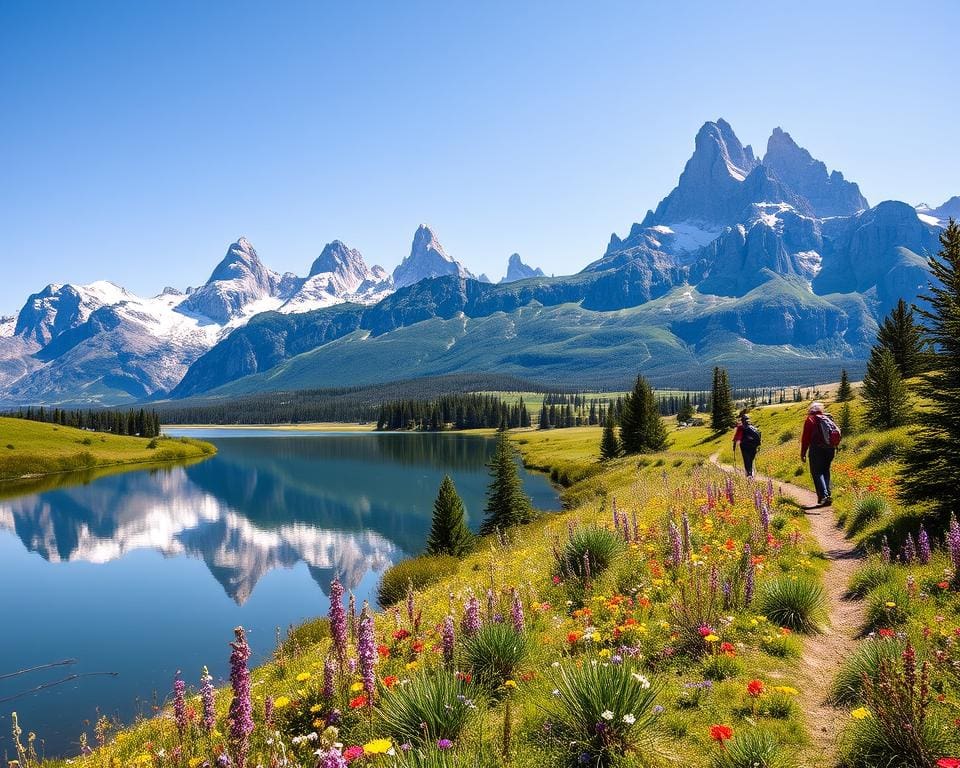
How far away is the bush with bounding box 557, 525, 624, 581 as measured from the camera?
41.3 feet

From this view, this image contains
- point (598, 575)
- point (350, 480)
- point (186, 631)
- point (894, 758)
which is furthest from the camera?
point (350, 480)

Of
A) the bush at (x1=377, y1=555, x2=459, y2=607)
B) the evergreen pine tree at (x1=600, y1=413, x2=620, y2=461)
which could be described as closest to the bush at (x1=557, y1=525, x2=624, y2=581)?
the bush at (x1=377, y1=555, x2=459, y2=607)

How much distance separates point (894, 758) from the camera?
5.30m

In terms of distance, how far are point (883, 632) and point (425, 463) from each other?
112m

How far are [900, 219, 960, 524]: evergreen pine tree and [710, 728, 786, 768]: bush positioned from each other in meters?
10.6

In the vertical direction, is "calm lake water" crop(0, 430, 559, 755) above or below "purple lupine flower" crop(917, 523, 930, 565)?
below

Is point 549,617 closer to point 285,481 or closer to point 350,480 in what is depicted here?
point 350,480

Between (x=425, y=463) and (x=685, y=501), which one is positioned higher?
(x=685, y=501)

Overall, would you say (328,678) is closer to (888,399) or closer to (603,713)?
(603,713)

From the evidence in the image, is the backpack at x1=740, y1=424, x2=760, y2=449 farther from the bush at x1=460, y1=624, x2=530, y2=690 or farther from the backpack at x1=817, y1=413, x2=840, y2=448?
the bush at x1=460, y1=624, x2=530, y2=690

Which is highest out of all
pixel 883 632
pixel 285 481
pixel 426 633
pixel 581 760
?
pixel 883 632

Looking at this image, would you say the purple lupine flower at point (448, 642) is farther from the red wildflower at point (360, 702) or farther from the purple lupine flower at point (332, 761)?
the purple lupine flower at point (332, 761)

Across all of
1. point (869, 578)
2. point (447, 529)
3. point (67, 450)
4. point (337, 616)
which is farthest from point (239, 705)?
point (67, 450)

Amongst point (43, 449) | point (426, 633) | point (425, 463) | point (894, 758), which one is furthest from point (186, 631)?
point (43, 449)
